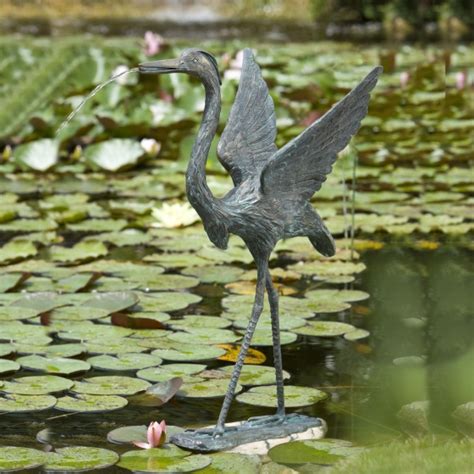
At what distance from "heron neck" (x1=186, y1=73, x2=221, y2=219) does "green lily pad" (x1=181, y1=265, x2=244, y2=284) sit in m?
1.51

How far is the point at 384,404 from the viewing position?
2.95m

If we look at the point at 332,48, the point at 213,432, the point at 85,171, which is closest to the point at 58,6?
the point at 332,48

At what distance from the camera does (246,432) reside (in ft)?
8.84

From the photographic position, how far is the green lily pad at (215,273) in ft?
13.5

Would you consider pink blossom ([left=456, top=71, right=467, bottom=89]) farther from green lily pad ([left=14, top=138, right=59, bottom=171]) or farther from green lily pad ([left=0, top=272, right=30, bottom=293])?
green lily pad ([left=0, top=272, right=30, bottom=293])

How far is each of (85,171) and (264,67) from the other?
2.69 metres

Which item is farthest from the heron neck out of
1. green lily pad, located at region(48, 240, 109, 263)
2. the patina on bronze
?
green lily pad, located at region(48, 240, 109, 263)

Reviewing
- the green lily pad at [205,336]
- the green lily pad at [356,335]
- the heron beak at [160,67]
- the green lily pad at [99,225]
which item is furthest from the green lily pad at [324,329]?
the green lily pad at [99,225]

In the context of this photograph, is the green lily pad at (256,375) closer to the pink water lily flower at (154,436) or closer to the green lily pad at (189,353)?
the green lily pad at (189,353)

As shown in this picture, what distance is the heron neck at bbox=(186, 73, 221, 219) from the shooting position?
2.53 meters

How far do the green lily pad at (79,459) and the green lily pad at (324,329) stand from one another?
105 cm

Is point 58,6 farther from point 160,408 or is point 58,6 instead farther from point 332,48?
point 160,408

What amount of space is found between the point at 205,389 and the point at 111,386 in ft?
0.78

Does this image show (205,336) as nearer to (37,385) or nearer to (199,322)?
(199,322)
